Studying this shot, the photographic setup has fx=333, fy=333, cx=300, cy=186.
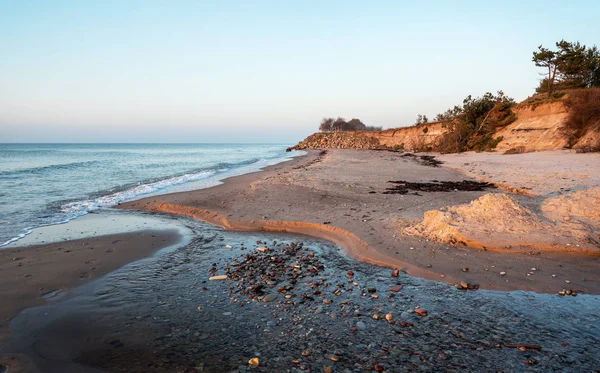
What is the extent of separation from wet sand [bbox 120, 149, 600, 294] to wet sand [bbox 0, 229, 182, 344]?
104 inches

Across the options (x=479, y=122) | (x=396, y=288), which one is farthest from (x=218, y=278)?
(x=479, y=122)

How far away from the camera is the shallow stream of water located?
3.69 m

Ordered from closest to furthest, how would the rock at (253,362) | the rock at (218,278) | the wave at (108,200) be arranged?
the rock at (253,362) < the rock at (218,278) < the wave at (108,200)

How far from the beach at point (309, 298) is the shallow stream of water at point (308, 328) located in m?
0.02

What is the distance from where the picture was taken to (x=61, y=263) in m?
6.90

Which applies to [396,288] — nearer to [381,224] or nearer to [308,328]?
[308,328]

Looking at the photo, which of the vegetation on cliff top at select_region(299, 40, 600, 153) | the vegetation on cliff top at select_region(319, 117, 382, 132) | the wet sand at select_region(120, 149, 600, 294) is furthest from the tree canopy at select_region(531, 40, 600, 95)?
the vegetation on cliff top at select_region(319, 117, 382, 132)

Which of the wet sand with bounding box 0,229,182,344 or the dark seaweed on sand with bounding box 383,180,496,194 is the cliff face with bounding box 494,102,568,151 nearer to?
the dark seaweed on sand with bounding box 383,180,496,194

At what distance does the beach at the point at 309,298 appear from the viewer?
381cm

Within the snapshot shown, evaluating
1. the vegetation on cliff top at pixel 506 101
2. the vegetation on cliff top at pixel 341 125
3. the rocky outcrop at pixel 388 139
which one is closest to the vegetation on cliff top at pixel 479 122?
the vegetation on cliff top at pixel 506 101

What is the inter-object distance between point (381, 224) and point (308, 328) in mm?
5056

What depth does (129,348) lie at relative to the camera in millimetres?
3971

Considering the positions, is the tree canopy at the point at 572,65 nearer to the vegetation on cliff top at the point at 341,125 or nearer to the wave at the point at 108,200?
the wave at the point at 108,200

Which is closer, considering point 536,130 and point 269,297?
point 269,297
